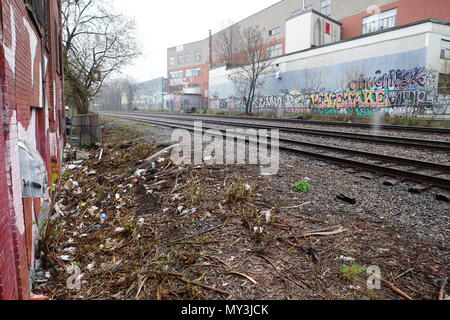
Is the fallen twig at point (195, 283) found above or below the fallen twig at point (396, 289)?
below

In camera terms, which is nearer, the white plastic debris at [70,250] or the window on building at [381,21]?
the white plastic debris at [70,250]

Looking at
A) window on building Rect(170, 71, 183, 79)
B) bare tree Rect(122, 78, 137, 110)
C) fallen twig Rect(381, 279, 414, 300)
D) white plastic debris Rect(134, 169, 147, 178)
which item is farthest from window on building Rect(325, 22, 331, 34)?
bare tree Rect(122, 78, 137, 110)

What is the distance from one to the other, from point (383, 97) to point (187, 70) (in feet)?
167

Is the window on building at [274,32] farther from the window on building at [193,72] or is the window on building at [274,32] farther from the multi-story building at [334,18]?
the window on building at [193,72]

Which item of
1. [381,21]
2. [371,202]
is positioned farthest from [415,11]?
[371,202]

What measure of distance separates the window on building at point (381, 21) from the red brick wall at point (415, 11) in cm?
44

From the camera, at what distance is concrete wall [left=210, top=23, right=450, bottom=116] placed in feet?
69.8

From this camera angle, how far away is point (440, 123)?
53.3ft

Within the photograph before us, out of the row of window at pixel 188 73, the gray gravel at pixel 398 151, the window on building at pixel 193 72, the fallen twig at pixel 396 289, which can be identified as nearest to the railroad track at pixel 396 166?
the gray gravel at pixel 398 151

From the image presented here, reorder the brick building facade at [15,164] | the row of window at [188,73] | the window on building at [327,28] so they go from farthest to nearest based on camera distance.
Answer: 1. the row of window at [188,73]
2. the window on building at [327,28]
3. the brick building facade at [15,164]

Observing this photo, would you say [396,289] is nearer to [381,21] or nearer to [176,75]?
[381,21]

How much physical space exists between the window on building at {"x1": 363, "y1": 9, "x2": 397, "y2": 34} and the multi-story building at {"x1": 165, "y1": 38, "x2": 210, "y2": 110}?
3061 cm

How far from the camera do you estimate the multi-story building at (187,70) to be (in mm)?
61562
